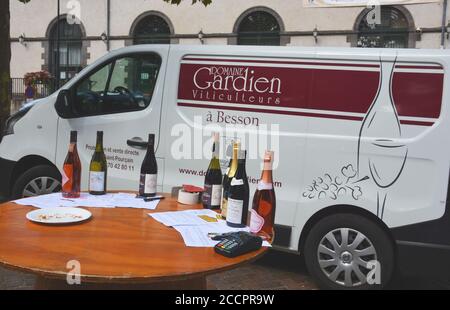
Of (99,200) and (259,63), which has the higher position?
(259,63)

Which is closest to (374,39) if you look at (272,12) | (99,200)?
(272,12)

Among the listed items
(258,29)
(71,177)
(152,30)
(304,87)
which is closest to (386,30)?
(258,29)

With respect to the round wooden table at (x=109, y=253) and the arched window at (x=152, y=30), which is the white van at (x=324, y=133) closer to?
the round wooden table at (x=109, y=253)

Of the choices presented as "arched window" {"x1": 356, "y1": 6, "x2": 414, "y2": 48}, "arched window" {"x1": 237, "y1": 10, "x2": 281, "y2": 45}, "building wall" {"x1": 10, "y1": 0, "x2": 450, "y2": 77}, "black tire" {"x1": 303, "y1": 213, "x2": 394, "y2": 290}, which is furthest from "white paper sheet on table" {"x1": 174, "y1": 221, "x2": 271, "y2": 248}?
"arched window" {"x1": 237, "y1": 10, "x2": 281, "y2": 45}

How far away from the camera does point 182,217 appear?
2.53 metres

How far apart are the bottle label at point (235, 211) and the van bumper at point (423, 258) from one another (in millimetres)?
2080

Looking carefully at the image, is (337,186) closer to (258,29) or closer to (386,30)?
(386,30)

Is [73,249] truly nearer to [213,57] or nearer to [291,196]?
[291,196]

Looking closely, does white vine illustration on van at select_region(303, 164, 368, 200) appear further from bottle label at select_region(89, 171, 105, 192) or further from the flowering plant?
the flowering plant

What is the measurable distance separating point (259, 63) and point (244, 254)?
2652mm

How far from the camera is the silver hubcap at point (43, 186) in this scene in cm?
527

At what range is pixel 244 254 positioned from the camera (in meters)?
2.05

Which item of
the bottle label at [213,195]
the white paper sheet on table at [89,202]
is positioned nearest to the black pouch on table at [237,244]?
the bottle label at [213,195]

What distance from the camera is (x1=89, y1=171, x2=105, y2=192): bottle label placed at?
2.92 meters
